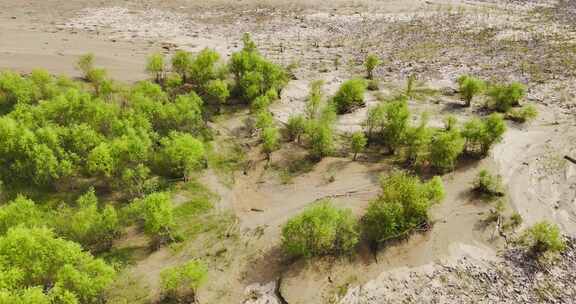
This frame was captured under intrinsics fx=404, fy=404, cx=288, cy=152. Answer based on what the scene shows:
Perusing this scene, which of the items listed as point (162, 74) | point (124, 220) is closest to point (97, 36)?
point (162, 74)

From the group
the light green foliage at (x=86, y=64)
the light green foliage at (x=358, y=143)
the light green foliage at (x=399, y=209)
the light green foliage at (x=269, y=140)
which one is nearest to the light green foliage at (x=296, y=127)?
the light green foliage at (x=269, y=140)

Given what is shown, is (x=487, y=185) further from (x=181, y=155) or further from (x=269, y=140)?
(x=181, y=155)

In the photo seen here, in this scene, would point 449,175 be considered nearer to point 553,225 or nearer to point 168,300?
point 553,225

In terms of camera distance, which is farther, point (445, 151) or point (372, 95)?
point (372, 95)

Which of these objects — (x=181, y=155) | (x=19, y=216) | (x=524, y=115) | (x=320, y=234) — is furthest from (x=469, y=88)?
(x=19, y=216)

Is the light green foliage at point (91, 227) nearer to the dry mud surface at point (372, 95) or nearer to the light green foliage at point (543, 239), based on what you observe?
the dry mud surface at point (372, 95)

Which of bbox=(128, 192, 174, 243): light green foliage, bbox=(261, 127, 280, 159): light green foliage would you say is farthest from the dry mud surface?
bbox=(128, 192, 174, 243): light green foliage
